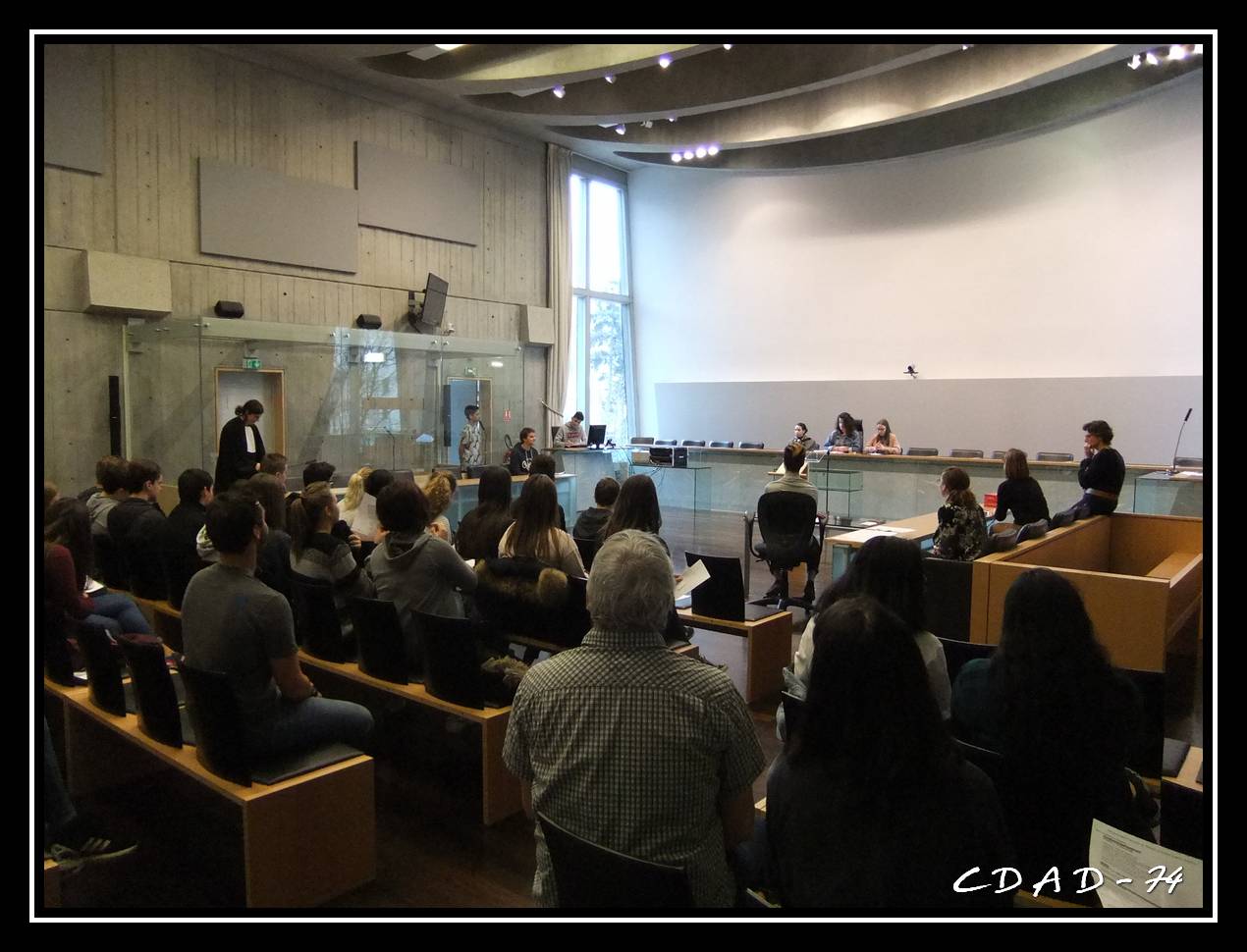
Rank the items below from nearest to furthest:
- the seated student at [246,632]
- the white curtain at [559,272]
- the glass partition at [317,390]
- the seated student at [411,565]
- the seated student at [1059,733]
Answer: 1. the seated student at [1059,733]
2. the seated student at [246,632]
3. the seated student at [411,565]
4. the glass partition at [317,390]
5. the white curtain at [559,272]

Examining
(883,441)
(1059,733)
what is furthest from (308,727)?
(883,441)

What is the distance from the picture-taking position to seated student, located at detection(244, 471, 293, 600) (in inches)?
155

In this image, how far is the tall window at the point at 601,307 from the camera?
14312 millimetres

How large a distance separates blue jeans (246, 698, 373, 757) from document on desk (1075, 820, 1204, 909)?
2.16 m

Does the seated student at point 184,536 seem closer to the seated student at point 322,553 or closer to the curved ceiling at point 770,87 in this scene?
the seated student at point 322,553

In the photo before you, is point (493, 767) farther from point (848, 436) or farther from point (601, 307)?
point (601, 307)

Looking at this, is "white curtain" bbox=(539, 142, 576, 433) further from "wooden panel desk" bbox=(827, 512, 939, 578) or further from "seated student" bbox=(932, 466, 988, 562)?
"seated student" bbox=(932, 466, 988, 562)

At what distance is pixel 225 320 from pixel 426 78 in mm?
3749

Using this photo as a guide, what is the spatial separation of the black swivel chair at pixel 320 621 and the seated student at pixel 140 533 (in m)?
1.19

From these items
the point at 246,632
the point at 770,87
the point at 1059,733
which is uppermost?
the point at 770,87

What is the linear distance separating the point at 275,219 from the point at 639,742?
984 cm

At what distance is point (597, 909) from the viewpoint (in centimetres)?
159

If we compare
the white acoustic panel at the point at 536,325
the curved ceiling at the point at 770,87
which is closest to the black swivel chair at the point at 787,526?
the curved ceiling at the point at 770,87

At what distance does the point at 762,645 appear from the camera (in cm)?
450
